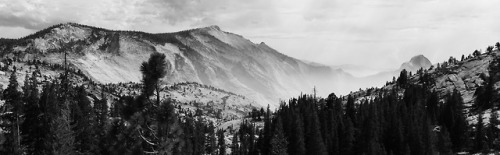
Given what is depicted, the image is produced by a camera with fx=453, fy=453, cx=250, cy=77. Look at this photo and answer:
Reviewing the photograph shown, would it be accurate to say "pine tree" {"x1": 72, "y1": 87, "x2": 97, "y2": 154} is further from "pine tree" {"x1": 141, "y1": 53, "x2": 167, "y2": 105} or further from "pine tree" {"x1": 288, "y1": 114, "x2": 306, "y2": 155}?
"pine tree" {"x1": 288, "y1": 114, "x2": 306, "y2": 155}

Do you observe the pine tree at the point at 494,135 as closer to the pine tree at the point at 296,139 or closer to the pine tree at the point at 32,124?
the pine tree at the point at 296,139

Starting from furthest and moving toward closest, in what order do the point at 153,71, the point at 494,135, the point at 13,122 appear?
the point at 494,135, the point at 13,122, the point at 153,71

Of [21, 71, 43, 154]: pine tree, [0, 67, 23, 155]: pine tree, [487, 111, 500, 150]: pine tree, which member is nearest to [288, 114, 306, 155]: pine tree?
[487, 111, 500, 150]: pine tree

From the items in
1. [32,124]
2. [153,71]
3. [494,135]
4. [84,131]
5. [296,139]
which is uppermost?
[153,71]

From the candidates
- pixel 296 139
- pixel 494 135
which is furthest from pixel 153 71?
pixel 494 135

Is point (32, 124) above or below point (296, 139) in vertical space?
above

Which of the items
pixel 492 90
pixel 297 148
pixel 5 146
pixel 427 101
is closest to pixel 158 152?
pixel 5 146

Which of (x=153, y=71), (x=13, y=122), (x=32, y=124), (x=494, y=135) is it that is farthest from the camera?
(x=494, y=135)

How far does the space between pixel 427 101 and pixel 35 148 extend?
533ft

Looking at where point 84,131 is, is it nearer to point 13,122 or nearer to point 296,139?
point 13,122

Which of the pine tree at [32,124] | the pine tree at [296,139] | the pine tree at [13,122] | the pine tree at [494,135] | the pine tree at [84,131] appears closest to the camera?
the pine tree at [13,122]

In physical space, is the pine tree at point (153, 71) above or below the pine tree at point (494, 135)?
above

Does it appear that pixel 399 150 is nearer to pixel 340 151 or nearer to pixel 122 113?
pixel 340 151

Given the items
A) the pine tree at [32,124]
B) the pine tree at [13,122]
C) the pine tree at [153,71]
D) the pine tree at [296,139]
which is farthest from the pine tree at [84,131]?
the pine tree at [296,139]
